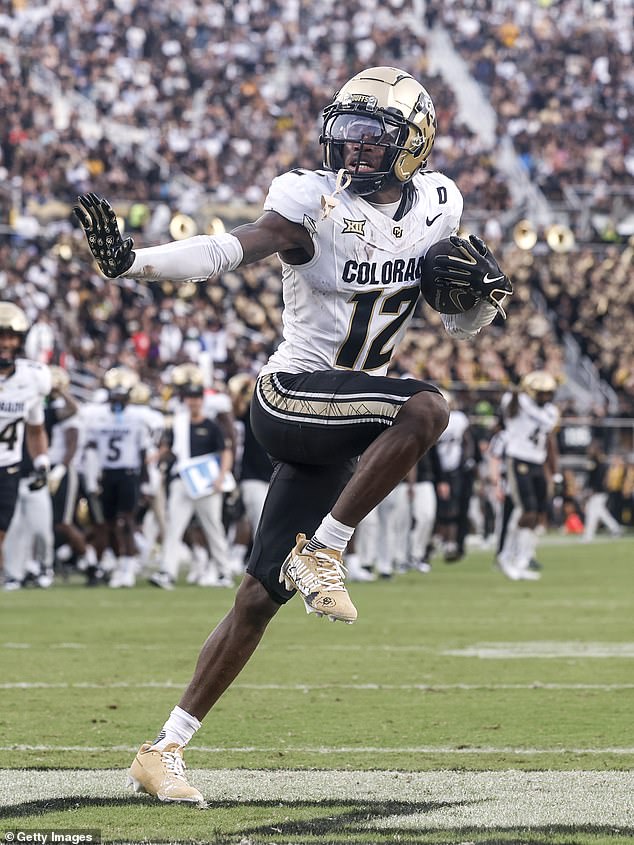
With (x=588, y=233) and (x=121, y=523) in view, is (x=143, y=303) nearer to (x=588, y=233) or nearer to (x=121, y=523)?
(x=121, y=523)

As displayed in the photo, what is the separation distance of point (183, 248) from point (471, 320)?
3.58ft

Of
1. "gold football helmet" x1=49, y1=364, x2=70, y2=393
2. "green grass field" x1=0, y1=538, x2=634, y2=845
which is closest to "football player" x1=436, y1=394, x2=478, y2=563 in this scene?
"gold football helmet" x1=49, y1=364, x2=70, y2=393

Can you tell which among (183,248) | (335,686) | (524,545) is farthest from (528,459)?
(183,248)

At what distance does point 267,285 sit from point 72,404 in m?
10.6

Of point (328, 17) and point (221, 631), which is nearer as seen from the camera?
point (221, 631)

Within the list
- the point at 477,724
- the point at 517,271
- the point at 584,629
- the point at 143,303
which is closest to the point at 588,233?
the point at 517,271

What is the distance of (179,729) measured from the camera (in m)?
4.95

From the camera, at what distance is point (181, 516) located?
567 inches

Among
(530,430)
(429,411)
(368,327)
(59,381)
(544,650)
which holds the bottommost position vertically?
(530,430)

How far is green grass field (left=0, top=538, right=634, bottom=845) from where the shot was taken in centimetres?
442

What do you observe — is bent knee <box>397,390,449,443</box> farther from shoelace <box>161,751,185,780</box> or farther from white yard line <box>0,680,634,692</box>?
white yard line <box>0,680,634,692</box>

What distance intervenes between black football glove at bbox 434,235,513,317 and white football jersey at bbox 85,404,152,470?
10.3 metres

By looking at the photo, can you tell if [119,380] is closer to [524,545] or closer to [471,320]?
[524,545]

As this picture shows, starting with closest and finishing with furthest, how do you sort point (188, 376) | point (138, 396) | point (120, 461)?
point (188, 376)
point (120, 461)
point (138, 396)
